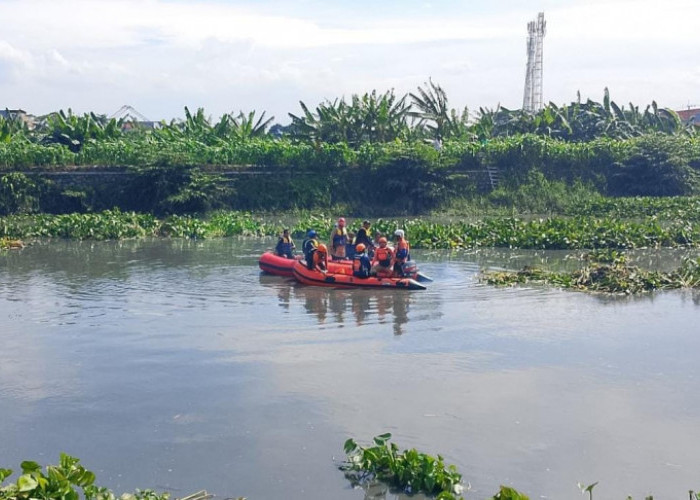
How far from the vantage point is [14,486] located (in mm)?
7477

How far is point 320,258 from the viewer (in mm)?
18828

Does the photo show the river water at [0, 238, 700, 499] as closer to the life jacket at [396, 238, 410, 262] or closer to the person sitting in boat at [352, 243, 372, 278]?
the person sitting in boat at [352, 243, 372, 278]

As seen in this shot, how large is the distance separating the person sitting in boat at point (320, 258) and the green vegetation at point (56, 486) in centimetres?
1106

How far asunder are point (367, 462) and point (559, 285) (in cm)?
1049

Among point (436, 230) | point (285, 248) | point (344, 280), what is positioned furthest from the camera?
point (436, 230)

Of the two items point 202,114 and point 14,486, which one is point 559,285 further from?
point 202,114

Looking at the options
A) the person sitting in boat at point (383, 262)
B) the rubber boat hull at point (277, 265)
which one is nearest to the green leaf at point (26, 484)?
the person sitting in boat at point (383, 262)

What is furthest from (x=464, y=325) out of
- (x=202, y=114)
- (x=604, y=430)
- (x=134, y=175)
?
(x=202, y=114)

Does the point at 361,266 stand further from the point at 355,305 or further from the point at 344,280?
the point at 355,305

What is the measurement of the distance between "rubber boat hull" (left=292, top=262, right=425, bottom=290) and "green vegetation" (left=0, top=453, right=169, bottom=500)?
10639mm

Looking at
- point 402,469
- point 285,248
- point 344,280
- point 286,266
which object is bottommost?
point 402,469

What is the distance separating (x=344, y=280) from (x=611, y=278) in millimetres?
5280

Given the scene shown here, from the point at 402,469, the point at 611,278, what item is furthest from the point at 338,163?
the point at 402,469

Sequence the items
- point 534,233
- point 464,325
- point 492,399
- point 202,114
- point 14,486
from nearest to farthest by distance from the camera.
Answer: point 14,486 < point 492,399 < point 464,325 < point 534,233 < point 202,114
